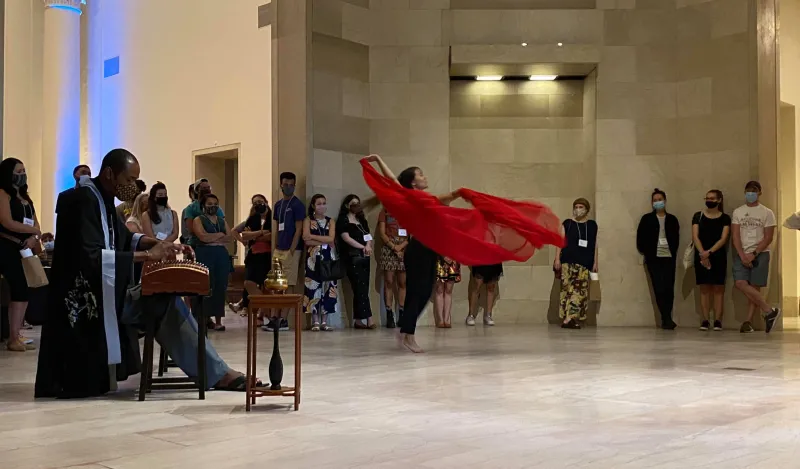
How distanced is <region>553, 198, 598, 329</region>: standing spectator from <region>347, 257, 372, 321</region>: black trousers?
8.36 ft

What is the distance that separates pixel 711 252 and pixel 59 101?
14019 mm

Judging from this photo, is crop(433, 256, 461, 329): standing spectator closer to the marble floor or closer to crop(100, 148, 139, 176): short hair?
the marble floor

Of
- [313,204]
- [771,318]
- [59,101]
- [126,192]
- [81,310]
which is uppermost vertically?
[59,101]

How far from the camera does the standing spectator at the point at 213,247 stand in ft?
32.2

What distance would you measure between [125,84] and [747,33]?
45.1 ft

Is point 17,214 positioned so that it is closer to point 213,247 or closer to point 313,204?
point 213,247

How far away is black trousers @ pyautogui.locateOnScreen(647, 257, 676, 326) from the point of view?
11.2 m

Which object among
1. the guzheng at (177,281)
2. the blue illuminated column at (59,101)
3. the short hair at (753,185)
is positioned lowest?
the guzheng at (177,281)

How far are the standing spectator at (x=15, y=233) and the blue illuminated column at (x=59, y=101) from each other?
10.8 metres

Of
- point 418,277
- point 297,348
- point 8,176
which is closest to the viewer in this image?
point 297,348

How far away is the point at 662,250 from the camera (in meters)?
11.2

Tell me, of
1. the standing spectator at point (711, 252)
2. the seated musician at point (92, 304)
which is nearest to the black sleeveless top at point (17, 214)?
the seated musician at point (92, 304)

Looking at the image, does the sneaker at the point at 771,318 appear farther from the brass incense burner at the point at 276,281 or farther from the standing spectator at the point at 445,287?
the brass incense burner at the point at 276,281

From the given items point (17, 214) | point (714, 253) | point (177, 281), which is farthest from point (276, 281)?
point (714, 253)
